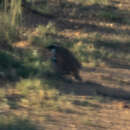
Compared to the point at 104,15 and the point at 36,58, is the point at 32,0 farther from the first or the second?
the point at 36,58

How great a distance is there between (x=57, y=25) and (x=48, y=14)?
3.48 ft

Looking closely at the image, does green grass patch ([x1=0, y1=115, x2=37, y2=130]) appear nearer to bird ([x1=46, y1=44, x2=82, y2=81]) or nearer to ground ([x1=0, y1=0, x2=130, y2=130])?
ground ([x1=0, y1=0, x2=130, y2=130])

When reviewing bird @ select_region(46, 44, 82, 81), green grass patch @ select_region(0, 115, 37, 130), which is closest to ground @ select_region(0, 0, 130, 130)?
green grass patch @ select_region(0, 115, 37, 130)

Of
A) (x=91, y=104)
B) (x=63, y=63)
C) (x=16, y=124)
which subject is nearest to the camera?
(x=16, y=124)

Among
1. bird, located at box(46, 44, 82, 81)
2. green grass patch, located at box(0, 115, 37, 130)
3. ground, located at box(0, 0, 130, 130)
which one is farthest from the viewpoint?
bird, located at box(46, 44, 82, 81)

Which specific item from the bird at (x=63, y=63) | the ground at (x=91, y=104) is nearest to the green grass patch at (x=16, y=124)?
the ground at (x=91, y=104)

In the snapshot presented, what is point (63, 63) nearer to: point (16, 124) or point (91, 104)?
point (91, 104)

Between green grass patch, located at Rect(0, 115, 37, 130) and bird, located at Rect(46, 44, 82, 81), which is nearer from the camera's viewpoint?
green grass patch, located at Rect(0, 115, 37, 130)

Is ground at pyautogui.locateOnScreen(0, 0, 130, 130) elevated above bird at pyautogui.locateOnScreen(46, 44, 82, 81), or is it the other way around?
bird at pyautogui.locateOnScreen(46, 44, 82, 81)

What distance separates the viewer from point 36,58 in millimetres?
8531

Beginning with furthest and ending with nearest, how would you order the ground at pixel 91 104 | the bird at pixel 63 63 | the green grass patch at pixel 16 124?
the bird at pixel 63 63
the ground at pixel 91 104
the green grass patch at pixel 16 124

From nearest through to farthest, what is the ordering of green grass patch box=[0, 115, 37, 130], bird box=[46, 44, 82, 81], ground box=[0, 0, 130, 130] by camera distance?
green grass patch box=[0, 115, 37, 130], ground box=[0, 0, 130, 130], bird box=[46, 44, 82, 81]

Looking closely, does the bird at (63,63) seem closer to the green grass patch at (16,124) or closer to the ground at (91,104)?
the ground at (91,104)

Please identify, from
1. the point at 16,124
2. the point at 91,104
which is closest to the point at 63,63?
the point at 91,104
